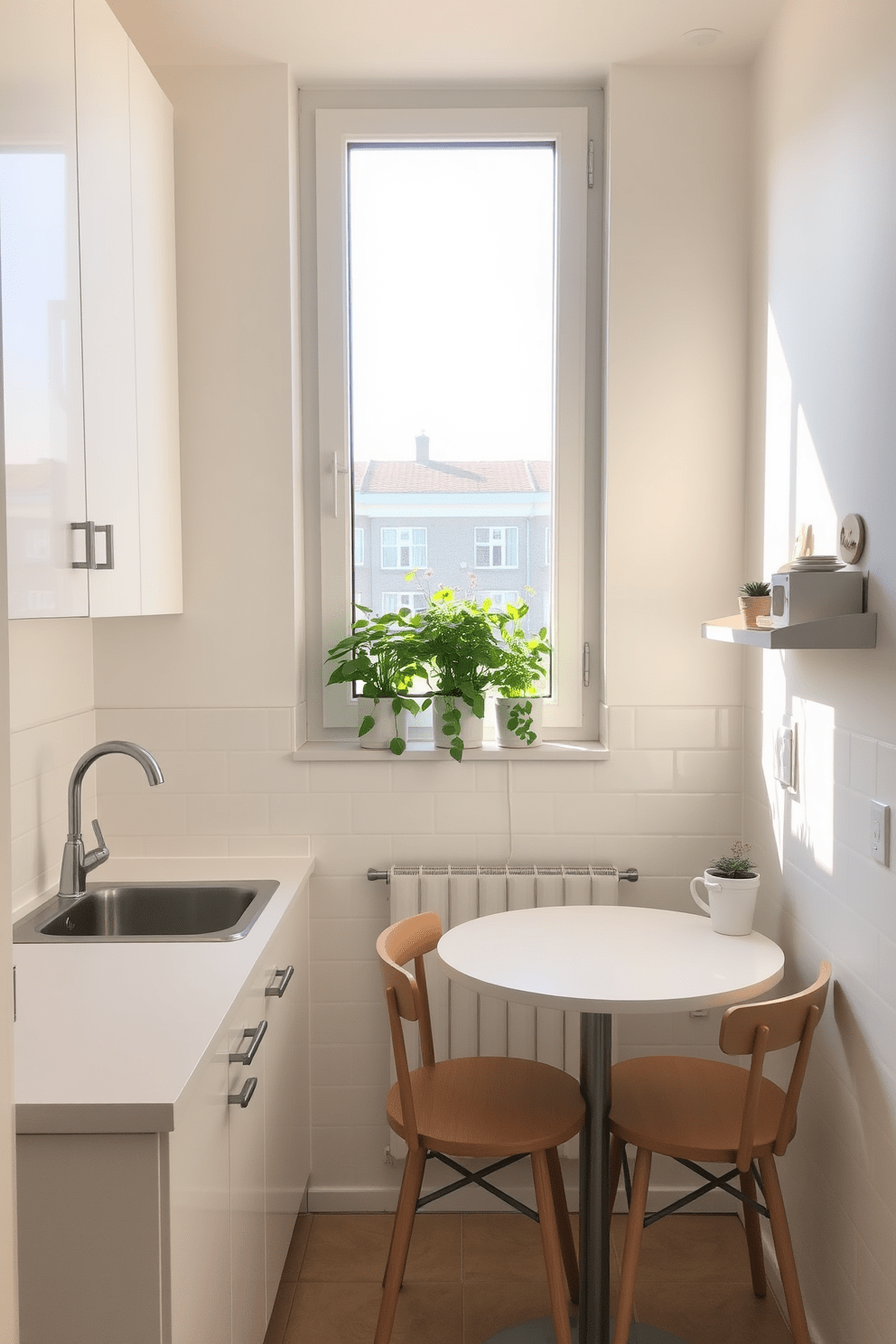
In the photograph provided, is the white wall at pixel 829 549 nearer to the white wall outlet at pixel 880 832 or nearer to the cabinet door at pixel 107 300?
the white wall outlet at pixel 880 832

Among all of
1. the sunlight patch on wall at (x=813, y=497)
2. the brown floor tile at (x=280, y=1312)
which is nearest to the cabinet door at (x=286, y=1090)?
the brown floor tile at (x=280, y=1312)

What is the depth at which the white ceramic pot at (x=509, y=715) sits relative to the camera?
2803 mm

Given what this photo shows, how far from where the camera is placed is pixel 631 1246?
2.04 meters

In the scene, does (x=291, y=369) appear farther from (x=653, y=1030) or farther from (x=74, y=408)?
(x=653, y=1030)

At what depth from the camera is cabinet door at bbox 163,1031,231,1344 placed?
1.46 m

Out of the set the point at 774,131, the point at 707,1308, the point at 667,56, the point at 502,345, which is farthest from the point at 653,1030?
the point at 667,56

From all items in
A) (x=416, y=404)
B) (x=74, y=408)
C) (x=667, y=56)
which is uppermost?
(x=667, y=56)

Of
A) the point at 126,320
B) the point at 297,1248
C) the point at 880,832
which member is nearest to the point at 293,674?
the point at 126,320

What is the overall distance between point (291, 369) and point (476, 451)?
538mm

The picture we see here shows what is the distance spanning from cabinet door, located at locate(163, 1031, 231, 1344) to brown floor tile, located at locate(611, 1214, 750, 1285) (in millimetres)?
1140

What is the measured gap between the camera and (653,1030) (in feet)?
9.26

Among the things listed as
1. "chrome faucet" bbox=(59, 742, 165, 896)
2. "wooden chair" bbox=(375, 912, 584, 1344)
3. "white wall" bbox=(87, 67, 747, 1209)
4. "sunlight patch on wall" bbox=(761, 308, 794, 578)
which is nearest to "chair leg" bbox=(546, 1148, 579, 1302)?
"wooden chair" bbox=(375, 912, 584, 1344)

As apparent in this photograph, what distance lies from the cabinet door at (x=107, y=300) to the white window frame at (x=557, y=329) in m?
0.67

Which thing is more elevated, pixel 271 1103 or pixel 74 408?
pixel 74 408
